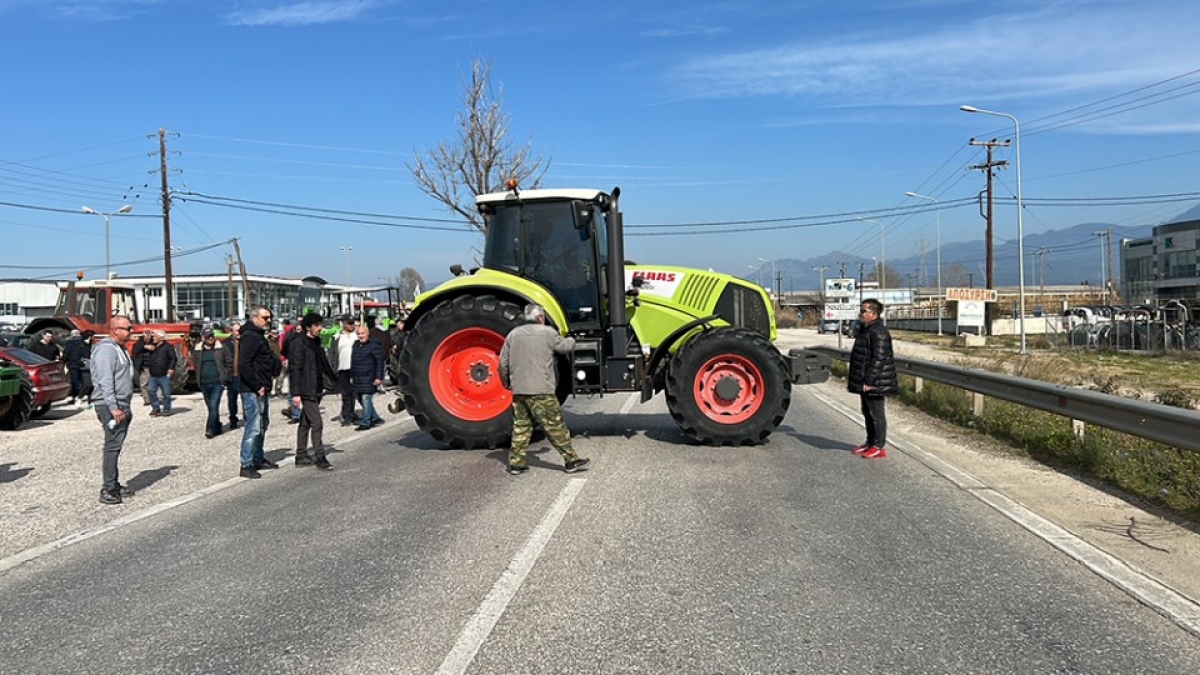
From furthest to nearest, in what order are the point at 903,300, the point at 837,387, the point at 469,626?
the point at 903,300
the point at 837,387
the point at 469,626

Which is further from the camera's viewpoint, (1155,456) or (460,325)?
(460,325)

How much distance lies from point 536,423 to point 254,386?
10.2 ft

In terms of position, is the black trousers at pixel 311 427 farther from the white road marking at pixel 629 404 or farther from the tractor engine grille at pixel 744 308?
the white road marking at pixel 629 404

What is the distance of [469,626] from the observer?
14.6 feet

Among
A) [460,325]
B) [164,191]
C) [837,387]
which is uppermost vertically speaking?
[164,191]

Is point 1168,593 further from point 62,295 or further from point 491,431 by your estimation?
point 62,295

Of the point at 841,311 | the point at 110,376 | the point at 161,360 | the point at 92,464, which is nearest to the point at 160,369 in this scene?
the point at 161,360

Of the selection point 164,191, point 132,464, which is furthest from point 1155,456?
point 164,191

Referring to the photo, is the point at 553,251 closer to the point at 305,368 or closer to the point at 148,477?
the point at 305,368

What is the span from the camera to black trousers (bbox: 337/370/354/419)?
541 inches

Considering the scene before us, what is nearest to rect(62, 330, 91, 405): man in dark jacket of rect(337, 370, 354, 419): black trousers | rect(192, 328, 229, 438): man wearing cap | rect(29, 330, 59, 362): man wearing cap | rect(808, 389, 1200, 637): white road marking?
rect(29, 330, 59, 362): man wearing cap

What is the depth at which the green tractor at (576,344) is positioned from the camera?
32.4ft

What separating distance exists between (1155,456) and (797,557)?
4.96 m

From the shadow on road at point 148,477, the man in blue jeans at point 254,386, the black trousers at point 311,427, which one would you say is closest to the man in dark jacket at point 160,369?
the shadow on road at point 148,477
